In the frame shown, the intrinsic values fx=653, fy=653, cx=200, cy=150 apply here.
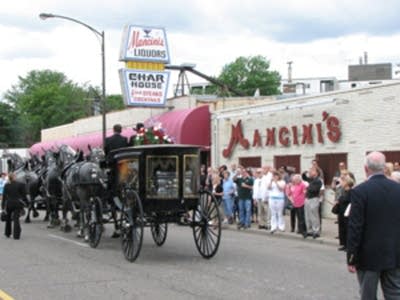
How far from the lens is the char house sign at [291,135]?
21.2 metres

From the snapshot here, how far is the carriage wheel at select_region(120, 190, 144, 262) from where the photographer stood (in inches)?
458

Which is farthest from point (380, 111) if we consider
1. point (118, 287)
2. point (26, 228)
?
point (118, 287)

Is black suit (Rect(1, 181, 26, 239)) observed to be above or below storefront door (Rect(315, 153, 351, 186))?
below

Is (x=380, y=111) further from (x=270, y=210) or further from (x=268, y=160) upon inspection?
(x=268, y=160)

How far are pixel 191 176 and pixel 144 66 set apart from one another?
18869 mm

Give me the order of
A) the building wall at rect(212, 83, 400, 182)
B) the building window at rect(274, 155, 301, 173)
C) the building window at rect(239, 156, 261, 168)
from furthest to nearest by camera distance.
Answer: the building window at rect(239, 156, 261, 168), the building window at rect(274, 155, 301, 173), the building wall at rect(212, 83, 400, 182)

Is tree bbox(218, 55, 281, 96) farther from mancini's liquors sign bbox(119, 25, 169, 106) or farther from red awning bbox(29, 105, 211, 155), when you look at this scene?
red awning bbox(29, 105, 211, 155)

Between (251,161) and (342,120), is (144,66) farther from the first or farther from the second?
(342,120)

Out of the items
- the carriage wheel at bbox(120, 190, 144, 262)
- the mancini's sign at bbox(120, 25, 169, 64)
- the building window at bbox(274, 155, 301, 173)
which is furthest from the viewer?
the mancini's sign at bbox(120, 25, 169, 64)

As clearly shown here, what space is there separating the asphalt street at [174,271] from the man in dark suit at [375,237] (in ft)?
8.46

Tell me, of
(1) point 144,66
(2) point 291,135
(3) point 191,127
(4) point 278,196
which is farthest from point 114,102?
(4) point 278,196

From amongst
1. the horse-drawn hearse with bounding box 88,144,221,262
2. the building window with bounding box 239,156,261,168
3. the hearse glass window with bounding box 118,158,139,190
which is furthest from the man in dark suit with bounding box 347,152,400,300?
the building window with bounding box 239,156,261,168

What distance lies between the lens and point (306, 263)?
1195 cm

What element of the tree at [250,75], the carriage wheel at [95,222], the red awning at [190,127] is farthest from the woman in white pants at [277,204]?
the tree at [250,75]
